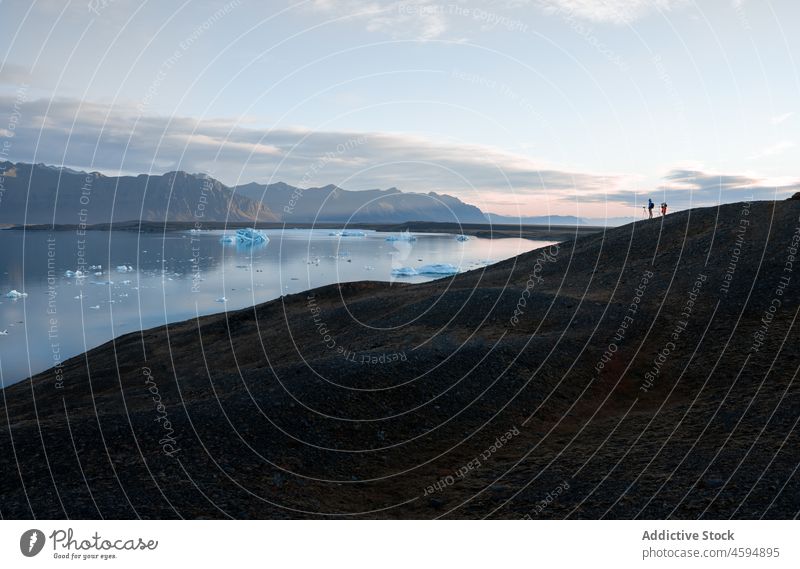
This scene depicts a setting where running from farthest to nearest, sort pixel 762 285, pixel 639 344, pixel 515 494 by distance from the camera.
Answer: pixel 762 285, pixel 639 344, pixel 515 494

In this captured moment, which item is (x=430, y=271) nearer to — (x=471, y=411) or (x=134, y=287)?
(x=134, y=287)

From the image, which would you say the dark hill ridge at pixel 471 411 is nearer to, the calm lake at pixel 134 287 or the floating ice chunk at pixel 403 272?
the calm lake at pixel 134 287

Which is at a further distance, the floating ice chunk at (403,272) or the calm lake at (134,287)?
the floating ice chunk at (403,272)

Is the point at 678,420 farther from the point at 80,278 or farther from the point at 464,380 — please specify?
the point at 80,278

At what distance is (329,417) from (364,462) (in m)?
1.99

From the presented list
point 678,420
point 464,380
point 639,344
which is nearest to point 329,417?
point 464,380

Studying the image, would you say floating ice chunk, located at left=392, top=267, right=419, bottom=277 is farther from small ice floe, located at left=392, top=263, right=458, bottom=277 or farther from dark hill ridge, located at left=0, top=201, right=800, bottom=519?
dark hill ridge, located at left=0, top=201, right=800, bottom=519

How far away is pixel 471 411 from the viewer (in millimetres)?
16266

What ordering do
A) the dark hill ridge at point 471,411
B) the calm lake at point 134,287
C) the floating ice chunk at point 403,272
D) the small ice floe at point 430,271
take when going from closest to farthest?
the dark hill ridge at point 471,411
the calm lake at point 134,287
the small ice floe at point 430,271
the floating ice chunk at point 403,272

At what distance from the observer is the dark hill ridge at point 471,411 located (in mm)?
10953

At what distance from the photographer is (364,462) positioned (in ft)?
43.9

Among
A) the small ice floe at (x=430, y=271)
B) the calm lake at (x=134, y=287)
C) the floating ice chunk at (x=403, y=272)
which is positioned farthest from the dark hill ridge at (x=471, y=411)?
the floating ice chunk at (x=403, y=272)

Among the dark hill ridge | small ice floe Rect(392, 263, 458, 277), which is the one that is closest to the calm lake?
small ice floe Rect(392, 263, 458, 277)

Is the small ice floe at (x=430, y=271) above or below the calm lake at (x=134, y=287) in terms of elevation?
above
